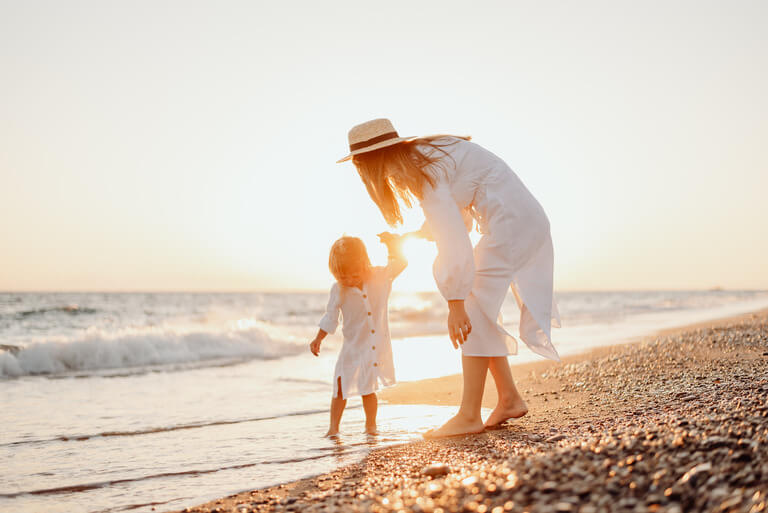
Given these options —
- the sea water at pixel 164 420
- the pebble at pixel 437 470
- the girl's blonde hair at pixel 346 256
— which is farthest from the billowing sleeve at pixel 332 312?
the pebble at pixel 437 470

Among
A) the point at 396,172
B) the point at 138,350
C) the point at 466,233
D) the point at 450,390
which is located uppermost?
the point at 396,172

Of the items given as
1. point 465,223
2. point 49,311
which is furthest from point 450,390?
point 49,311

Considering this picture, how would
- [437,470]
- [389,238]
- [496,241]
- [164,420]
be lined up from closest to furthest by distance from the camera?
[437,470] < [496,241] < [389,238] < [164,420]

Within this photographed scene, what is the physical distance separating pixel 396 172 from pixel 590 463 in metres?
1.84

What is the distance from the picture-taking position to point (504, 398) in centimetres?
380

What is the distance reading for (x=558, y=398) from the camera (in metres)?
4.99

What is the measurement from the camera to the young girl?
443 centimetres

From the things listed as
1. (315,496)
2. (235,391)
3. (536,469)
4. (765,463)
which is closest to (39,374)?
(235,391)

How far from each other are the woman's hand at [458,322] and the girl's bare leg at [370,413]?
1.32 m

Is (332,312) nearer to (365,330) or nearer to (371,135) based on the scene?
(365,330)

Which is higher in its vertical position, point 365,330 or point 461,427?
point 365,330

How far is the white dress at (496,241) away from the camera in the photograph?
11.5ft

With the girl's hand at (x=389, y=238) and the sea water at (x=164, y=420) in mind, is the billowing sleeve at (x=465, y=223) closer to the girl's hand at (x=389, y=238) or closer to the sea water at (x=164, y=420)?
the girl's hand at (x=389, y=238)

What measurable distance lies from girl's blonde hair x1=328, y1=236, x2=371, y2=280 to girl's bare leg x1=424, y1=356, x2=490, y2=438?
120 cm
